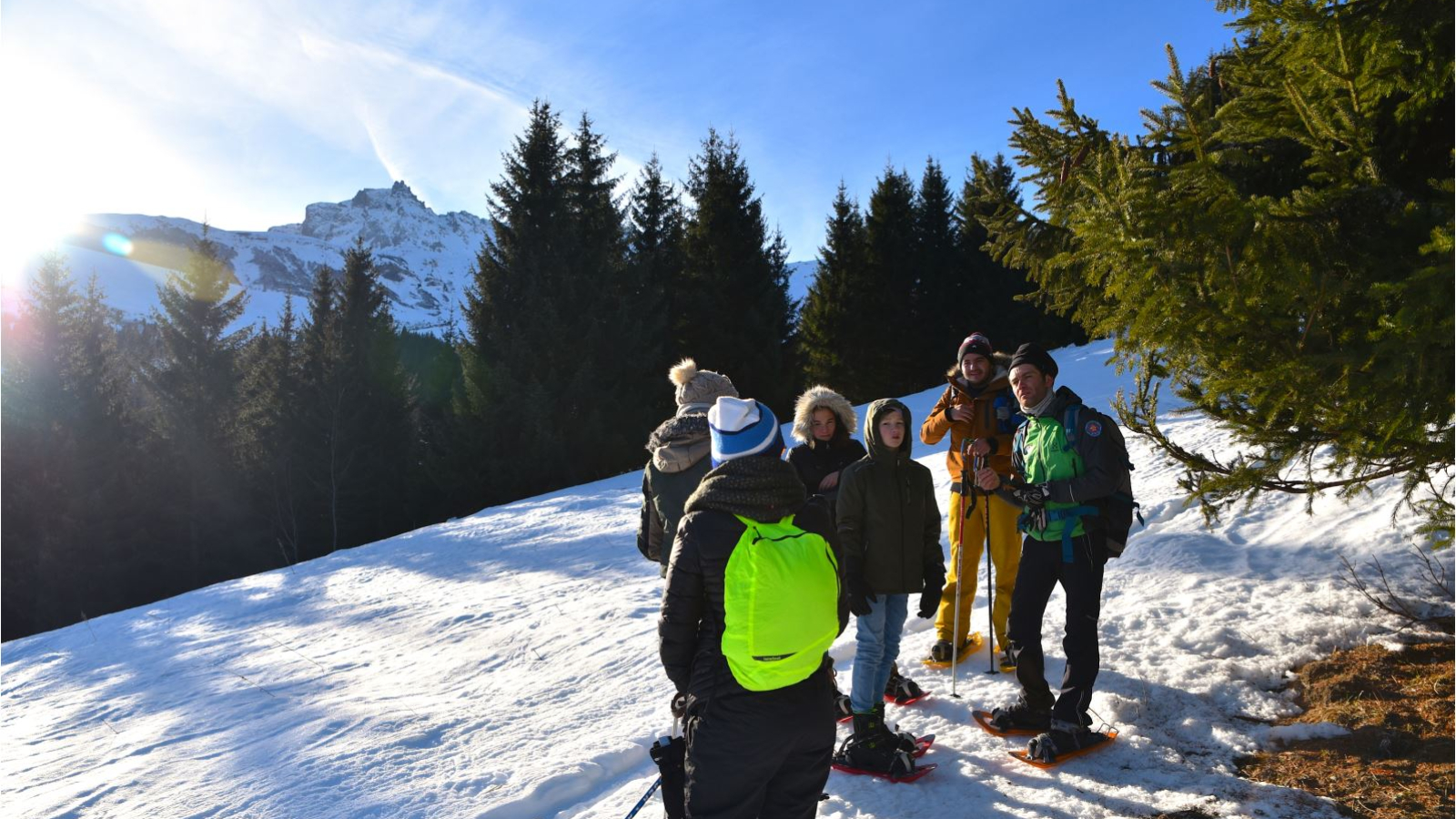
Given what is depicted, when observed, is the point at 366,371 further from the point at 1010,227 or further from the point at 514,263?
the point at 1010,227

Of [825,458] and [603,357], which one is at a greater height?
[603,357]

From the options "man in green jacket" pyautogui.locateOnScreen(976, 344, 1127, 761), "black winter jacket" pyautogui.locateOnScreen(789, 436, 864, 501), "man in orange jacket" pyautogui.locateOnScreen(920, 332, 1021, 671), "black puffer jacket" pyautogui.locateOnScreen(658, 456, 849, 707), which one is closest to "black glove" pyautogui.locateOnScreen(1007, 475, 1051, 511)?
"man in green jacket" pyautogui.locateOnScreen(976, 344, 1127, 761)

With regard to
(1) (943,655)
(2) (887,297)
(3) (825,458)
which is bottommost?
(1) (943,655)

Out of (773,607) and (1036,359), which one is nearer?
(773,607)

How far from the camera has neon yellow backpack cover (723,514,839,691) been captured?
7.75 ft

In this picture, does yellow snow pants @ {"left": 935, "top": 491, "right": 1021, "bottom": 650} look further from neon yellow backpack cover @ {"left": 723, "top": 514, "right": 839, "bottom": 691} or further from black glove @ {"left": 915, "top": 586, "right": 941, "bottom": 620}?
neon yellow backpack cover @ {"left": 723, "top": 514, "right": 839, "bottom": 691}

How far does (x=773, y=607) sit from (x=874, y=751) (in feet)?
5.80

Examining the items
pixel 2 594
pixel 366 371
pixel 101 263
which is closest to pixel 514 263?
pixel 366 371

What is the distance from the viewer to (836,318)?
1008 inches

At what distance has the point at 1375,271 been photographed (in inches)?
117

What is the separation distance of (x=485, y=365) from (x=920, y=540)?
18.2m

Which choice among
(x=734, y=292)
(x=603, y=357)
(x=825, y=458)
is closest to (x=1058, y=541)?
(x=825, y=458)

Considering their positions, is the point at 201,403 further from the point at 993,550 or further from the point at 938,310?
the point at 993,550

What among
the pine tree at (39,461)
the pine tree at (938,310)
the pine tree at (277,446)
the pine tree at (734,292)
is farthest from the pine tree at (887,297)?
the pine tree at (39,461)
